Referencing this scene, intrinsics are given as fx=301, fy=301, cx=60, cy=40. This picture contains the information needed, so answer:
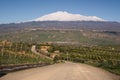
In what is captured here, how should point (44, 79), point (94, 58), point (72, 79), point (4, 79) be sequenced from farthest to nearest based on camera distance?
point (94, 58) < point (72, 79) < point (44, 79) < point (4, 79)

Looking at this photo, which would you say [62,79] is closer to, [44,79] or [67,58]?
[44,79]

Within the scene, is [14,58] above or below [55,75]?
below

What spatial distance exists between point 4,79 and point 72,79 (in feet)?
29.6

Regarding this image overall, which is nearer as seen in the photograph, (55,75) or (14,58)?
(55,75)

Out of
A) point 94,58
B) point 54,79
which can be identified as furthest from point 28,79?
point 94,58

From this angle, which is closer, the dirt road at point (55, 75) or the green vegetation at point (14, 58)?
→ the dirt road at point (55, 75)

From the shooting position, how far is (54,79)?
119 ft

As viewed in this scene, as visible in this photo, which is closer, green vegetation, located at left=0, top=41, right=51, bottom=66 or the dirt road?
the dirt road

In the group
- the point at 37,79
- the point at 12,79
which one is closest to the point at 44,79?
the point at 37,79

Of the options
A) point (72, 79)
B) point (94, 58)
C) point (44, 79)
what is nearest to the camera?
point (44, 79)

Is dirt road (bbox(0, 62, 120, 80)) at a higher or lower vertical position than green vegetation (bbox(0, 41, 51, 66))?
higher

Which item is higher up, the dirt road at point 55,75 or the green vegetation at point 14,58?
the dirt road at point 55,75

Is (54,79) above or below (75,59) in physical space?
above

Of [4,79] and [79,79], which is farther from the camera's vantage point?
[79,79]
